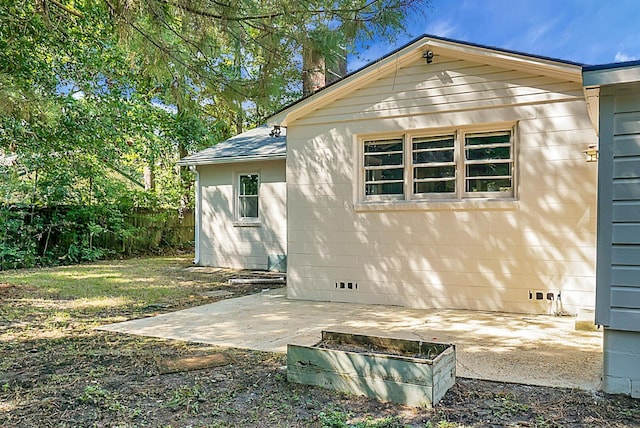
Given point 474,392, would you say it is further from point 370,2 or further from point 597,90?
point 370,2

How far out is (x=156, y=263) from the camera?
12797mm

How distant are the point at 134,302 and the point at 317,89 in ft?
14.5

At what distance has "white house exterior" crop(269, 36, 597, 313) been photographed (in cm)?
584

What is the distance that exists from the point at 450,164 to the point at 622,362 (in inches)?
146

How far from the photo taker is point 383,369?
10.3 ft

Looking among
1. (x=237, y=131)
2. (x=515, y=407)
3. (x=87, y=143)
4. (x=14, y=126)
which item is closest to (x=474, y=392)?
(x=515, y=407)

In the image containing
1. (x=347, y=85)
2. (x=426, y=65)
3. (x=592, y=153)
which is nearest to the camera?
(x=592, y=153)

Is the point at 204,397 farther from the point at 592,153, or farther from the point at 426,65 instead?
the point at 426,65

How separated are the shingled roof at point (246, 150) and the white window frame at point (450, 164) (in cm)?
363

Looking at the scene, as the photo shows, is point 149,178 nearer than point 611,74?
No

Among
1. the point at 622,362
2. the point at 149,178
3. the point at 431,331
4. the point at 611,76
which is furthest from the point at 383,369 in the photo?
the point at 149,178

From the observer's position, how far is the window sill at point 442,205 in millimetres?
6145

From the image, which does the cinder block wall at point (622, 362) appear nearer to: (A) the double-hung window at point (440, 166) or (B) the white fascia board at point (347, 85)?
(A) the double-hung window at point (440, 166)

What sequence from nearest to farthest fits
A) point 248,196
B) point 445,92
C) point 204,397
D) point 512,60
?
point 204,397, point 512,60, point 445,92, point 248,196
